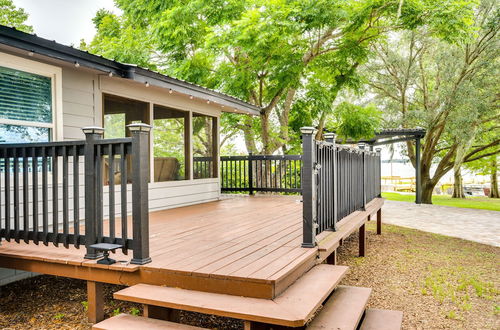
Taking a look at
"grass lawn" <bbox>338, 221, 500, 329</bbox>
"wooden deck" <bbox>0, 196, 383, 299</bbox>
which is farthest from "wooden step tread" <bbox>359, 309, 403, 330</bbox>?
"wooden deck" <bbox>0, 196, 383, 299</bbox>

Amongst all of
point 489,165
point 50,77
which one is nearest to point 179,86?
point 50,77

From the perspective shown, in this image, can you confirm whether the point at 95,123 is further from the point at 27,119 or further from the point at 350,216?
the point at 350,216

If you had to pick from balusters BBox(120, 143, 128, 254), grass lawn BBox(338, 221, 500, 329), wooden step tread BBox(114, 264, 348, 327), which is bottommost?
grass lawn BBox(338, 221, 500, 329)

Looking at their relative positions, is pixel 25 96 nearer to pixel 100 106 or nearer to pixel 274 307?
pixel 100 106

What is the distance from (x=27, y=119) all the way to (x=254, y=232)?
108 inches

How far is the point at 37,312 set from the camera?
346 centimetres

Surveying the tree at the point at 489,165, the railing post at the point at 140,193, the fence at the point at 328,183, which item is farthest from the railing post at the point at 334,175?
the tree at the point at 489,165

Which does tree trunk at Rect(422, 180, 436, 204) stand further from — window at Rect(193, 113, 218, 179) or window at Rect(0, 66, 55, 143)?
window at Rect(0, 66, 55, 143)

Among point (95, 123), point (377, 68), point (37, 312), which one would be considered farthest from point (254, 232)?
point (377, 68)

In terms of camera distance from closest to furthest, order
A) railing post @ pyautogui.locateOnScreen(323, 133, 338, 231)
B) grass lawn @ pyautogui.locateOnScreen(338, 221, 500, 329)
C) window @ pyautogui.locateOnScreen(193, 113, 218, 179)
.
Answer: grass lawn @ pyautogui.locateOnScreen(338, 221, 500, 329)
railing post @ pyautogui.locateOnScreen(323, 133, 338, 231)
window @ pyautogui.locateOnScreen(193, 113, 218, 179)

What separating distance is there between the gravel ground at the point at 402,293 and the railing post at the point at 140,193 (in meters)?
0.82

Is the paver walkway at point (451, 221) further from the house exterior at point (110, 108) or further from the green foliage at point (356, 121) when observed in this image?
the house exterior at point (110, 108)

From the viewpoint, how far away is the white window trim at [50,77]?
3.92m

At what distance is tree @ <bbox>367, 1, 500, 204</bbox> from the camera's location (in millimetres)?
12578
